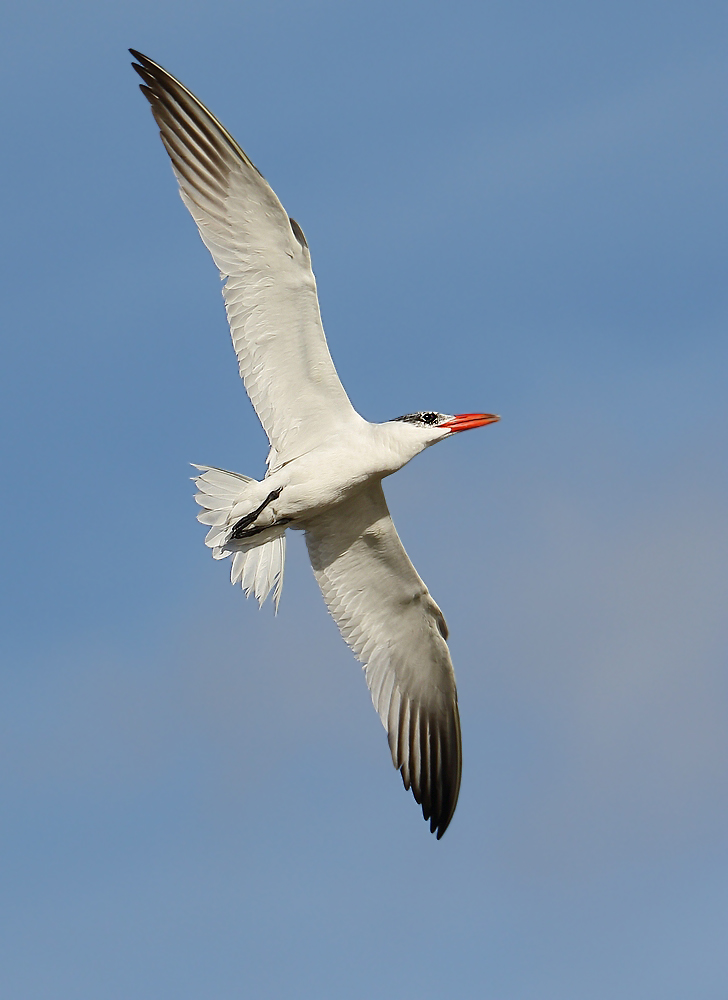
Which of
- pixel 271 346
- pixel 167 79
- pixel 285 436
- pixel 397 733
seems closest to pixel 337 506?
pixel 285 436

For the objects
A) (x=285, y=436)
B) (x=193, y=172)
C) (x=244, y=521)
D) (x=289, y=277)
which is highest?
(x=193, y=172)

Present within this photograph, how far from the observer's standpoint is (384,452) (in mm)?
13023

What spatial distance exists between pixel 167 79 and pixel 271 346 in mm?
2652

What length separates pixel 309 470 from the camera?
13016 millimetres

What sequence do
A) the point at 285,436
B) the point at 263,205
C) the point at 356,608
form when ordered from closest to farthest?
the point at 263,205
the point at 285,436
the point at 356,608

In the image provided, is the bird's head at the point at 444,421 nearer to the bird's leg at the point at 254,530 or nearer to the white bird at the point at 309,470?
the white bird at the point at 309,470

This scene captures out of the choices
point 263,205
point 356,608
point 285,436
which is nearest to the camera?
point 263,205

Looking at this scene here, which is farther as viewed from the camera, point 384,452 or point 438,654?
point 438,654

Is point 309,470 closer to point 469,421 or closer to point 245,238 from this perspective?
point 469,421

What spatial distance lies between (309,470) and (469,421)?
1.70 meters

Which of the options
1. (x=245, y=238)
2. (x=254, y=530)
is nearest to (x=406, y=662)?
(x=254, y=530)

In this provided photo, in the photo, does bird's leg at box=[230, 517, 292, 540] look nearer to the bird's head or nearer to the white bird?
the white bird

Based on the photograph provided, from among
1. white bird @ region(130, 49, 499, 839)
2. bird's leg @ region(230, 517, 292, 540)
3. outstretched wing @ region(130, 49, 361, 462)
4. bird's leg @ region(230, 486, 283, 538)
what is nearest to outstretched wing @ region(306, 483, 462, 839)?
white bird @ region(130, 49, 499, 839)

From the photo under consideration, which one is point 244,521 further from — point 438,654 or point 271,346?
point 438,654
